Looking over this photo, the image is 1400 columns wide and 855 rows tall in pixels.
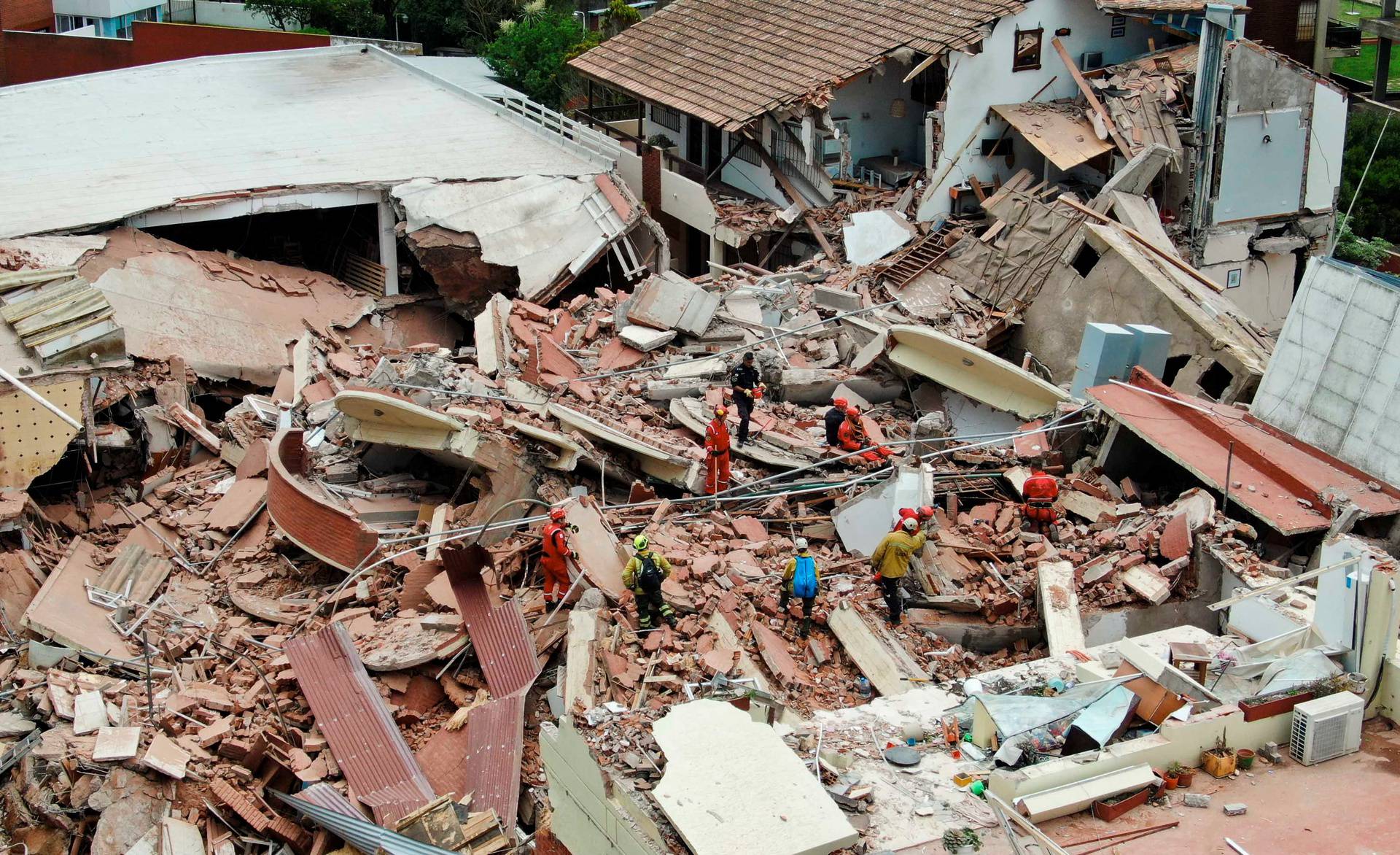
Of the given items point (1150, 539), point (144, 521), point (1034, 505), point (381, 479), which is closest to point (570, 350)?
point (381, 479)

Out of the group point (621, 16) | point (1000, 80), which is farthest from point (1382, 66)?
point (621, 16)

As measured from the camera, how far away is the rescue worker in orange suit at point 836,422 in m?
15.2

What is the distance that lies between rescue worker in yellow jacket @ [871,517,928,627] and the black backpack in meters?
1.93

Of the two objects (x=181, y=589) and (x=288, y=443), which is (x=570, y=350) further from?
(x=181, y=589)

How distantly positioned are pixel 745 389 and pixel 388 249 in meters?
8.65

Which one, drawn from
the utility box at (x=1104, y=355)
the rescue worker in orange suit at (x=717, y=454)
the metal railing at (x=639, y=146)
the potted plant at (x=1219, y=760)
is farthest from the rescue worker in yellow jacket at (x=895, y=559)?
the metal railing at (x=639, y=146)

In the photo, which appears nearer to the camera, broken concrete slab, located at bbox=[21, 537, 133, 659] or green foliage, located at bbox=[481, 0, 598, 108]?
broken concrete slab, located at bbox=[21, 537, 133, 659]

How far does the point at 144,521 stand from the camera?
15.4 metres

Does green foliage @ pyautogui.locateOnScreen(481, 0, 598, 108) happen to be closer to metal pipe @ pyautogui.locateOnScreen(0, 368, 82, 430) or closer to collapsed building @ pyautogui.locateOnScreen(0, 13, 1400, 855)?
collapsed building @ pyautogui.locateOnScreen(0, 13, 1400, 855)

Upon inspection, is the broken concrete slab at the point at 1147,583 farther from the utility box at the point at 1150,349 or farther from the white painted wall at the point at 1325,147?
the white painted wall at the point at 1325,147

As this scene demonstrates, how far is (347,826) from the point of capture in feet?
34.7

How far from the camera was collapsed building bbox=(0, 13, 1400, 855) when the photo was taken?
27.2 ft

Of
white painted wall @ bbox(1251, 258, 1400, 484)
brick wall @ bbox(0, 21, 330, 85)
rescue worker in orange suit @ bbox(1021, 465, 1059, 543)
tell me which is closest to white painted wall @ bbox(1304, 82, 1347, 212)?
white painted wall @ bbox(1251, 258, 1400, 484)

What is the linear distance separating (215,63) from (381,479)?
58.0ft
